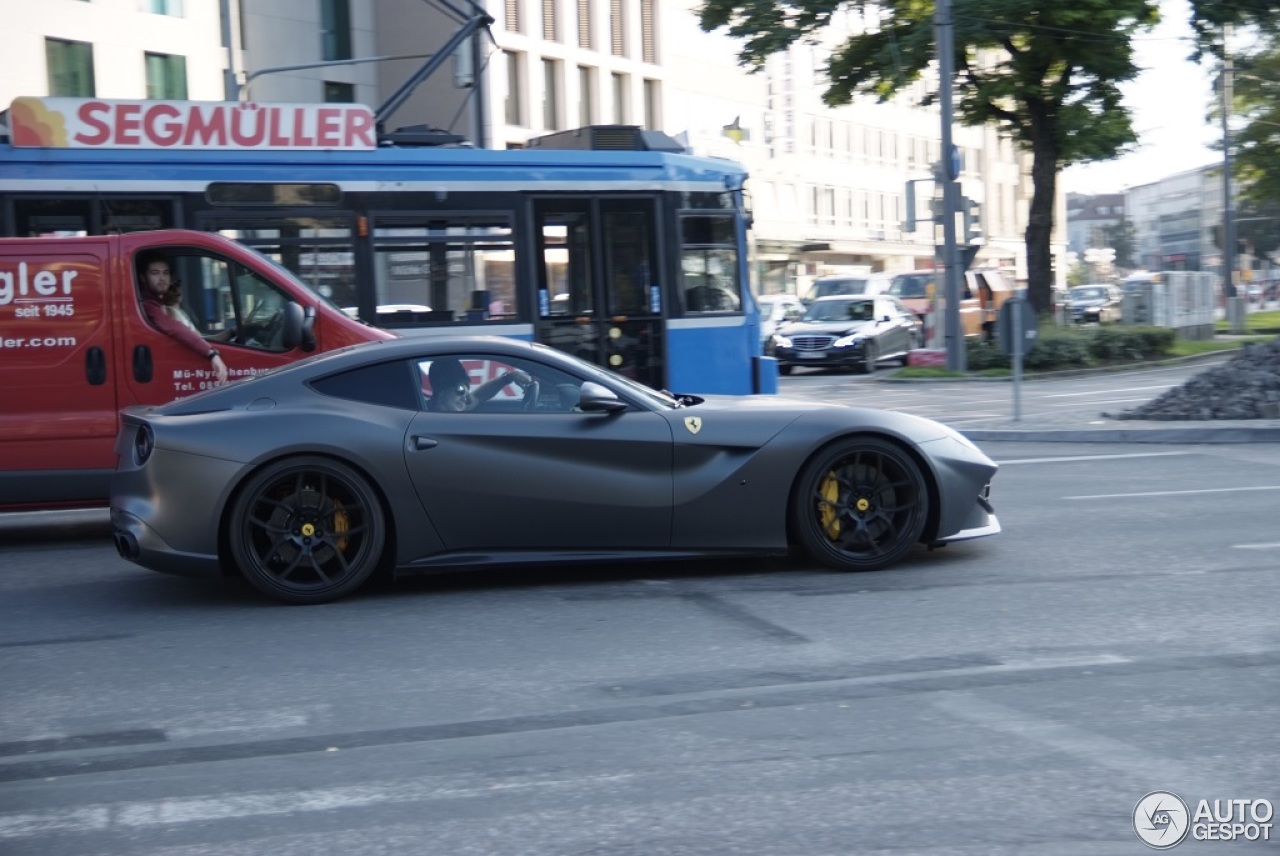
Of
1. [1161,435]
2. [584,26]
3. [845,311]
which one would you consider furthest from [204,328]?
[584,26]

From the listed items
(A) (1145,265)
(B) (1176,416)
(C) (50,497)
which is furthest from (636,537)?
(A) (1145,265)

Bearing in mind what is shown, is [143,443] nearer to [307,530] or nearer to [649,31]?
[307,530]

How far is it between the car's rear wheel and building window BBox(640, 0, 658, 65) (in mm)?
50020

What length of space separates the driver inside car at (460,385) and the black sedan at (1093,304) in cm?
4951

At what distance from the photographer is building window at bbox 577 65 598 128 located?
5250 cm

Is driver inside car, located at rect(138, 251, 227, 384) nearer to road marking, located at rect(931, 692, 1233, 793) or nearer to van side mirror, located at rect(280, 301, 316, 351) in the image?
van side mirror, located at rect(280, 301, 316, 351)

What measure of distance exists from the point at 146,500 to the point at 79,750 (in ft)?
8.09

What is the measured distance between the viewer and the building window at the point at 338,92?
4247cm

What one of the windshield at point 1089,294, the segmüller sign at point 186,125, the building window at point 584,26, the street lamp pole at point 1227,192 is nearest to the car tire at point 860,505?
the segmüller sign at point 186,125

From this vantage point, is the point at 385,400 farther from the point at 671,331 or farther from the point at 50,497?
the point at 671,331

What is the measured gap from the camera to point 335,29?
43.2 m

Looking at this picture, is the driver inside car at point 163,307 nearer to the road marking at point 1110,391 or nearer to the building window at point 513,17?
the road marking at point 1110,391

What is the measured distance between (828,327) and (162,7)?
57.5 ft

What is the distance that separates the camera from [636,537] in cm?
757
